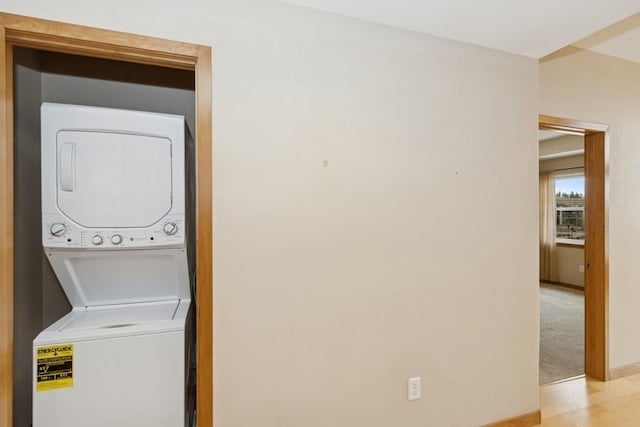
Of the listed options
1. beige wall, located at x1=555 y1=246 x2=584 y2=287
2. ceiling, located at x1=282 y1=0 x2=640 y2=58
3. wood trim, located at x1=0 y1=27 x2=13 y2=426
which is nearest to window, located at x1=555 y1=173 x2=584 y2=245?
beige wall, located at x1=555 y1=246 x2=584 y2=287

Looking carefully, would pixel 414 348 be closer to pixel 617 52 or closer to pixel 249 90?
pixel 249 90

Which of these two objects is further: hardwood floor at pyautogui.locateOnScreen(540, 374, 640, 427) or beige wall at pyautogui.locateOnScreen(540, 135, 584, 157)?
beige wall at pyautogui.locateOnScreen(540, 135, 584, 157)

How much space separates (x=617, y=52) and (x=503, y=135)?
1.61m

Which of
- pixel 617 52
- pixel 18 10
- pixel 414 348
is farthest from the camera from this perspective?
pixel 617 52

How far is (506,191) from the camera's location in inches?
82.8

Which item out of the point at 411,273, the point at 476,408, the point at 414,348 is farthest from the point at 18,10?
the point at 476,408

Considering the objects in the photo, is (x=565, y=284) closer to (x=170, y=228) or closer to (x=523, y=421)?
(x=523, y=421)

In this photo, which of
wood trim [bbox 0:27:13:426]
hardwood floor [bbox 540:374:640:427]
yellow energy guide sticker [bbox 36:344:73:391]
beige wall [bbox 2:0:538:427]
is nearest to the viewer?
wood trim [bbox 0:27:13:426]

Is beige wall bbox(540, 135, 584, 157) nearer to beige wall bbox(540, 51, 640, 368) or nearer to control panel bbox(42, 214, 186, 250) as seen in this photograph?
beige wall bbox(540, 51, 640, 368)

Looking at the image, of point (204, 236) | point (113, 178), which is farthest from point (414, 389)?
point (113, 178)

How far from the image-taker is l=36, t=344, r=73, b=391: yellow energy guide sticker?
143 centimetres

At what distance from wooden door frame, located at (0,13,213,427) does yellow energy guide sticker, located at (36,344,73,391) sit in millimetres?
98

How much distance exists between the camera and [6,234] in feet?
4.34

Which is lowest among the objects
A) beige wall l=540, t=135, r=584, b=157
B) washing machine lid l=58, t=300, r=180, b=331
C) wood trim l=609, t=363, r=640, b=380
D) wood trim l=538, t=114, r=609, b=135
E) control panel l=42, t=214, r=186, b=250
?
wood trim l=609, t=363, r=640, b=380
